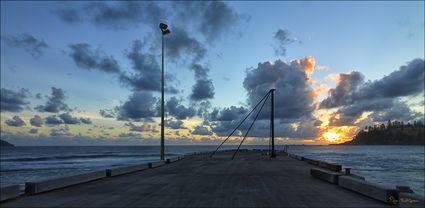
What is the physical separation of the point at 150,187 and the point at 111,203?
4.54 meters

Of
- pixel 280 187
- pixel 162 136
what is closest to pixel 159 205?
pixel 280 187

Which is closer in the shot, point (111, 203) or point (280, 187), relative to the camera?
point (111, 203)

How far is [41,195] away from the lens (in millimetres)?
14461

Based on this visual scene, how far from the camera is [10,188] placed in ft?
43.9

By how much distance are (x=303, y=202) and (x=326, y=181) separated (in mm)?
7316

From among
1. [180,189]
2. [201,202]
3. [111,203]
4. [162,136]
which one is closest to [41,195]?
[111,203]

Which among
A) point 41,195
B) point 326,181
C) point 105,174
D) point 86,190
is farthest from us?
point 105,174

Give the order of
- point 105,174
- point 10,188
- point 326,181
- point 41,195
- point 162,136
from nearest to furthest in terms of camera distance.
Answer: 1. point 10,188
2. point 41,195
3. point 326,181
4. point 105,174
5. point 162,136

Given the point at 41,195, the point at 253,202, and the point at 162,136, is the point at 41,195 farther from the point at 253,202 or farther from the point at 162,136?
the point at 162,136

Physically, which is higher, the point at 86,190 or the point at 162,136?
the point at 162,136

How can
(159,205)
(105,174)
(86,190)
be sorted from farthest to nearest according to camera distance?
(105,174) < (86,190) < (159,205)

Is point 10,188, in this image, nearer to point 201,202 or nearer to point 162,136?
point 201,202

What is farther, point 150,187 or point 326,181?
point 326,181

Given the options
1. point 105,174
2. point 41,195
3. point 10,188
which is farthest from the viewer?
point 105,174
